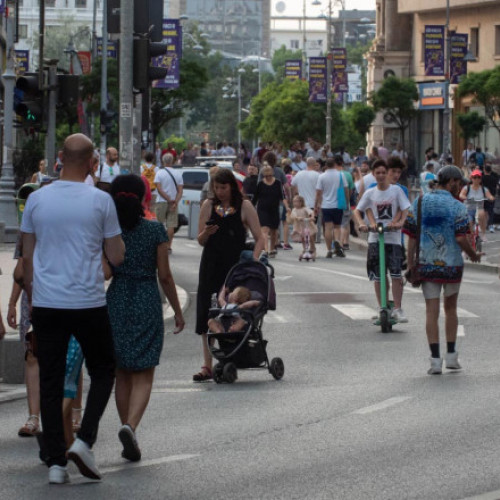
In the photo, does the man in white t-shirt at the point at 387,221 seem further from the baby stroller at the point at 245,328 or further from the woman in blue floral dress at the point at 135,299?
the woman in blue floral dress at the point at 135,299

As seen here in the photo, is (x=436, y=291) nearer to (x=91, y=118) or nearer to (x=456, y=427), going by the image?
(x=456, y=427)

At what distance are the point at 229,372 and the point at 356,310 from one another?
7.18 meters

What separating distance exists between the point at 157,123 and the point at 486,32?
17.2 metres

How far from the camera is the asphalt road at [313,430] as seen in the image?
8203mm

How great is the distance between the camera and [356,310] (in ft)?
66.2

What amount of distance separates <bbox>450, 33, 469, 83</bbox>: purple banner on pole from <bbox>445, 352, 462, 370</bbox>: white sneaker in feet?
179

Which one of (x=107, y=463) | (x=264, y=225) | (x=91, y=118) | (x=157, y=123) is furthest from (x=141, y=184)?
(x=91, y=118)

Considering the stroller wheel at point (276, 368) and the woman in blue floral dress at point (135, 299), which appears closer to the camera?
the woman in blue floral dress at point (135, 299)

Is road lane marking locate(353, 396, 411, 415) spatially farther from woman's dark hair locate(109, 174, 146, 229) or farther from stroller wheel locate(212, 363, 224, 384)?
woman's dark hair locate(109, 174, 146, 229)

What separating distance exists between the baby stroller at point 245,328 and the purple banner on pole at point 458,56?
55516mm

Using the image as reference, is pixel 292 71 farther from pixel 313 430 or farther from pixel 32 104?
pixel 313 430

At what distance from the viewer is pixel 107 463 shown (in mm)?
8992

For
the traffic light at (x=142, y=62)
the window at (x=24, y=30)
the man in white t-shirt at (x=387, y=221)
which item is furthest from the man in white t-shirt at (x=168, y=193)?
the window at (x=24, y=30)

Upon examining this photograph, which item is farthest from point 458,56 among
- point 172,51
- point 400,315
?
point 400,315
